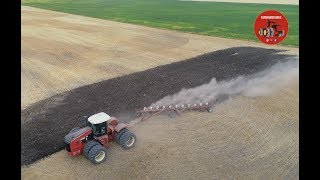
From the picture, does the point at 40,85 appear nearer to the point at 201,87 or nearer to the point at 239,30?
the point at 201,87

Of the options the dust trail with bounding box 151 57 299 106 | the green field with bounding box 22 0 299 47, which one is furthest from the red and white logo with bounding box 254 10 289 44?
the green field with bounding box 22 0 299 47

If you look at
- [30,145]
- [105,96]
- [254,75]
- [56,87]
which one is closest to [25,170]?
Answer: [30,145]

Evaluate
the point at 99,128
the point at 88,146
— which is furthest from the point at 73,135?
the point at 99,128

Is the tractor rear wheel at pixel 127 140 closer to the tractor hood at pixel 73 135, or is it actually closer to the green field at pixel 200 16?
the tractor hood at pixel 73 135

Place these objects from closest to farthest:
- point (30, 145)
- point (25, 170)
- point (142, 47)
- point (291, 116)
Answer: point (25, 170) → point (30, 145) → point (291, 116) → point (142, 47)

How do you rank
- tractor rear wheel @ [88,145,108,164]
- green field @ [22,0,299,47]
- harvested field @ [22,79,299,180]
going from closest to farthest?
harvested field @ [22,79,299,180]
tractor rear wheel @ [88,145,108,164]
green field @ [22,0,299,47]

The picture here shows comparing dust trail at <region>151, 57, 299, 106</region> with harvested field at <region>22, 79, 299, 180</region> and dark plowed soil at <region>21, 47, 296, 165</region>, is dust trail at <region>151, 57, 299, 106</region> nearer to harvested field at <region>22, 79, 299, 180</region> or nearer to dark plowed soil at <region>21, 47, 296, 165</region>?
dark plowed soil at <region>21, 47, 296, 165</region>

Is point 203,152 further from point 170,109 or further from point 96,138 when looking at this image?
point 96,138
